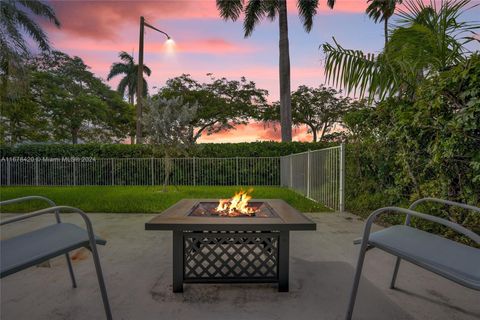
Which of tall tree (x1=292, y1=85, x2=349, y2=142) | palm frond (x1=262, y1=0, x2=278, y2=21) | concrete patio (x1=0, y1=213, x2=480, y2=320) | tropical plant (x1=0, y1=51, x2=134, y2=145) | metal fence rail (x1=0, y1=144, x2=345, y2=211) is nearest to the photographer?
concrete patio (x1=0, y1=213, x2=480, y2=320)

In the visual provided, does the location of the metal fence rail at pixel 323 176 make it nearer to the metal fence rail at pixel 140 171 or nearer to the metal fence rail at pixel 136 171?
the metal fence rail at pixel 140 171

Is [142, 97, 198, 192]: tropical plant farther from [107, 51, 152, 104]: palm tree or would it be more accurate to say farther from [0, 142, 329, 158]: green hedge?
[107, 51, 152, 104]: palm tree

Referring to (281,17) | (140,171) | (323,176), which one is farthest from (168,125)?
(281,17)

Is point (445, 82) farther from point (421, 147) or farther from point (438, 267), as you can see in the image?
point (438, 267)

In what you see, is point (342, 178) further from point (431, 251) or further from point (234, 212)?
point (431, 251)

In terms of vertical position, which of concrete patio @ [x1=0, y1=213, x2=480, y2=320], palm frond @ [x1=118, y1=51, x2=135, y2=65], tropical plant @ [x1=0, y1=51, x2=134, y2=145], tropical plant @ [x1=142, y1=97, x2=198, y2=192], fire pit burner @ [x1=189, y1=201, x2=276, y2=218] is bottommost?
concrete patio @ [x1=0, y1=213, x2=480, y2=320]

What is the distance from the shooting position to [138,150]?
14461 millimetres

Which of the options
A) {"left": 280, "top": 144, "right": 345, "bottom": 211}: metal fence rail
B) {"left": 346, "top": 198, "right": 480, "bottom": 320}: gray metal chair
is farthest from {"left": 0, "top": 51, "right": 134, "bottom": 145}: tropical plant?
{"left": 346, "top": 198, "right": 480, "bottom": 320}: gray metal chair

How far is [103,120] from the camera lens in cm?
2722

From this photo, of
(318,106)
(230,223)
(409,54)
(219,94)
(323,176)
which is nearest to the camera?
(230,223)

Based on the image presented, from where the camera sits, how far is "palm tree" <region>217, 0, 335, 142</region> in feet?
49.0

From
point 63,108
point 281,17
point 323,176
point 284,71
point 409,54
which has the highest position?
point 281,17

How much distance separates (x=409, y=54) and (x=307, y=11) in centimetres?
1350

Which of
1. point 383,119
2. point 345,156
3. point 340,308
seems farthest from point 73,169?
point 340,308
